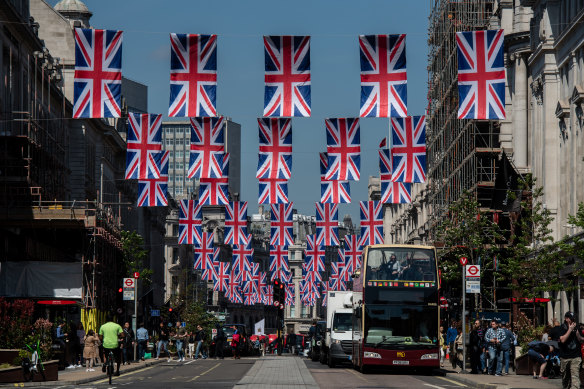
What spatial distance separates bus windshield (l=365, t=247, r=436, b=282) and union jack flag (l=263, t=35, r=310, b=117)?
17.4ft

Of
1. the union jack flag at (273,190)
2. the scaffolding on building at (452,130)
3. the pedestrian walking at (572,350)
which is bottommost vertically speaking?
the pedestrian walking at (572,350)

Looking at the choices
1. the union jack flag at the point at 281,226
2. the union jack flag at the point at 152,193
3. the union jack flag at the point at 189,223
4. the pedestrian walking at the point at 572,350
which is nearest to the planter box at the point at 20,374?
the pedestrian walking at the point at 572,350

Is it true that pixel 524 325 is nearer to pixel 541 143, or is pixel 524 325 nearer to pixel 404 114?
pixel 404 114

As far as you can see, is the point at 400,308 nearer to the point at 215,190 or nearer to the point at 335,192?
the point at 335,192

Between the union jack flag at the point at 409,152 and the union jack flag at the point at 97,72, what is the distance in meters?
13.8

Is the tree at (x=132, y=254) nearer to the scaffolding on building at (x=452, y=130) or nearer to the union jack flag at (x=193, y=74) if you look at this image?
the scaffolding on building at (x=452, y=130)

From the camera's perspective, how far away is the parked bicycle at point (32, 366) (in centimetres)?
3238

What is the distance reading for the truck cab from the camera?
47875mm

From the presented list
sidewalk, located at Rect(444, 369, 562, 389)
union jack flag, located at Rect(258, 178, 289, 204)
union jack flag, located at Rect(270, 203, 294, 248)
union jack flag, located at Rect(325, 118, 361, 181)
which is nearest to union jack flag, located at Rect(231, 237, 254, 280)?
union jack flag, located at Rect(270, 203, 294, 248)

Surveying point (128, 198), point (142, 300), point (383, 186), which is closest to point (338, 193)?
point (383, 186)

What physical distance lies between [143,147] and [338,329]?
11.0 metres

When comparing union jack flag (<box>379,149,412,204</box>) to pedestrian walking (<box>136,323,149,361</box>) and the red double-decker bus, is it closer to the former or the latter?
the red double-decker bus

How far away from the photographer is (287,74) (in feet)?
123

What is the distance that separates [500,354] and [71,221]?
87.6 feet
